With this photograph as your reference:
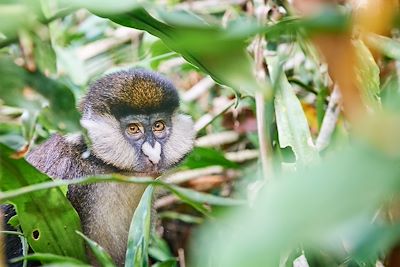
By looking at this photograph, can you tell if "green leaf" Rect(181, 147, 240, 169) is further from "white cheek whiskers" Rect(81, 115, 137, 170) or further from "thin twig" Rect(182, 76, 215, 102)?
"thin twig" Rect(182, 76, 215, 102)

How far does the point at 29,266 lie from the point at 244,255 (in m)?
1.82

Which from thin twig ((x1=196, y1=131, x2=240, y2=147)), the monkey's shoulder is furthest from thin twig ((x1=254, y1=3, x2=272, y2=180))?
thin twig ((x1=196, y1=131, x2=240, y2=147))

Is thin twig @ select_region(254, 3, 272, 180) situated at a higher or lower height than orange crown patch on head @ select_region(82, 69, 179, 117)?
higher

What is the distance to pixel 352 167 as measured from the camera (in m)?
0.47

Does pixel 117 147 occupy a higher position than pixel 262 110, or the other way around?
pixel 262 110

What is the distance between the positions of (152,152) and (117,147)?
0.40 feet

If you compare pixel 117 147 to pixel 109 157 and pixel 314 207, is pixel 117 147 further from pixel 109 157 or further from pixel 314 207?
pixel 314 207

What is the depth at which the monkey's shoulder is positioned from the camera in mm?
2305

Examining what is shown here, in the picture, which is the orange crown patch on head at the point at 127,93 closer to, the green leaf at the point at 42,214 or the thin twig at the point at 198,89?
the green leaf at the point at 42,214

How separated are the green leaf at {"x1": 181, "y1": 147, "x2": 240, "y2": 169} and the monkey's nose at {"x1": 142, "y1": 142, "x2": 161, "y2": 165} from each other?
277 mm

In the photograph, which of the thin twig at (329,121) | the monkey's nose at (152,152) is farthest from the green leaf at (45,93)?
the thin twig at (329,121)

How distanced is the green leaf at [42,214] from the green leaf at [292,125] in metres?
0.63

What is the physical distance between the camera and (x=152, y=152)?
2.42 metres

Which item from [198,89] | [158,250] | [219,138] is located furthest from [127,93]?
[198,89]
